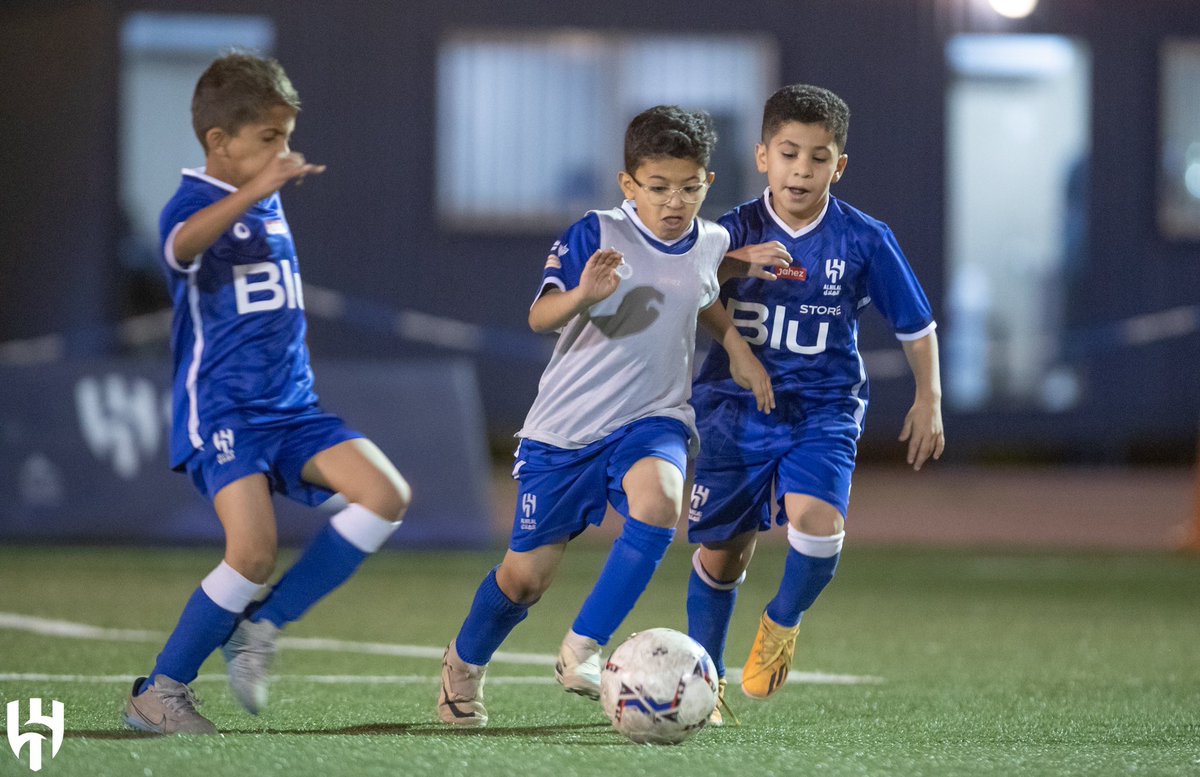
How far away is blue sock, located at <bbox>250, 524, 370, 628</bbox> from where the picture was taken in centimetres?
486

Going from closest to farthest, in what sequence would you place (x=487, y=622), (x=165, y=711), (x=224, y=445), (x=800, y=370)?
(x=165, y=711) < (x=224, y=445) < (x=487, y=622) < (x=800, y=370)

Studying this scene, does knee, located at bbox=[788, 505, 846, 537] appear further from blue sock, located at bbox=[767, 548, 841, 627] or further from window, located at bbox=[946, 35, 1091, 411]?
window, located at bbox=[946, 35, 1091, 411]

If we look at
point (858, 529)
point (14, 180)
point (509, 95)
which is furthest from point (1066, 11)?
point (14, 180)

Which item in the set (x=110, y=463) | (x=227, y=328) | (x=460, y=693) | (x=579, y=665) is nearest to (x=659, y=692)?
(x=579, y=665)

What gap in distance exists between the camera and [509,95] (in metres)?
17.0

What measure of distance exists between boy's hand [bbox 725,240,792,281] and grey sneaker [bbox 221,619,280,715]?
1780mm

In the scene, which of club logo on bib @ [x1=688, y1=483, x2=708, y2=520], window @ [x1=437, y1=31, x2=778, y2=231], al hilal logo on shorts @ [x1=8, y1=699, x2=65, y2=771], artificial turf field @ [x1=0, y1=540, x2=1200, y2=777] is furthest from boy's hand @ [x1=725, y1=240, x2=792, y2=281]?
window @ [x1=437, y1=31, x2=778, y2=231]

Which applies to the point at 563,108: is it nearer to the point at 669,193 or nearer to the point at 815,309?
the point at 815,309

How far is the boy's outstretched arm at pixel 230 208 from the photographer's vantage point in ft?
15.2

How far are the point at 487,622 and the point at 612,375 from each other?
84 centimetres

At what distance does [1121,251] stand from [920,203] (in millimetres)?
2040

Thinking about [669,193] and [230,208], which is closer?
[230,208]

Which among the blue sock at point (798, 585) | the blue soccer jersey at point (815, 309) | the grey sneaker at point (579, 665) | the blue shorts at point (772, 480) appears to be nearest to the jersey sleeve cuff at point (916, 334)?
the blue soccer jersey at point (815, 309)

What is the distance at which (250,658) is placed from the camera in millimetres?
4750
